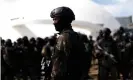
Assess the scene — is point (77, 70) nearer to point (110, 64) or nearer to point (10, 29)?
point (110, 64)

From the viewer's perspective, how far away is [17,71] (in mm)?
12828

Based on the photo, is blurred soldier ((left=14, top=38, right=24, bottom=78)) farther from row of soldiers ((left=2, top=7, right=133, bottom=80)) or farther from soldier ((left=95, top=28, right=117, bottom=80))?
soldier ((left=95, top=28, right=117, bottom=80))

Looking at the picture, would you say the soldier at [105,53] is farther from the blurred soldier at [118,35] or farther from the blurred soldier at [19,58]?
the blurred soldier at [19,58]

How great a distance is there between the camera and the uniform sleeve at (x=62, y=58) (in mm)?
3359

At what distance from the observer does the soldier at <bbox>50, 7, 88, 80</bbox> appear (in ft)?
11.0

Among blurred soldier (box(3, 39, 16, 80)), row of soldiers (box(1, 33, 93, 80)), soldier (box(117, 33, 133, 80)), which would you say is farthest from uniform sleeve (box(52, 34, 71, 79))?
blurred soldier (box(3, 39, 16, 80))

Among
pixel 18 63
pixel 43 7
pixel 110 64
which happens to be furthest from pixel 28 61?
pixel 43 7

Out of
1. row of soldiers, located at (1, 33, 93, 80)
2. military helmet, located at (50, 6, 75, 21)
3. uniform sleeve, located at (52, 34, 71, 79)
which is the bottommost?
row of soldiers, located at (1, 33, 93, 80)

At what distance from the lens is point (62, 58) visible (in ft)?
11.0

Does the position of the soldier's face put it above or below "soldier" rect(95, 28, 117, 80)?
above

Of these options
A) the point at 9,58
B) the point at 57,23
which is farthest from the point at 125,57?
the point at 57,23

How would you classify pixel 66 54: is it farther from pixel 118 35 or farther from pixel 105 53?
pixel 118 35

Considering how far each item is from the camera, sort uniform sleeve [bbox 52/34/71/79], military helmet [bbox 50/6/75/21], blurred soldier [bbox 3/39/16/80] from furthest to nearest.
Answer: blurred soldier [bbox 3/39/16/80] → military helmet [bbox 50/6/75/21] → uniform sleeve [bbox 52/34/71/79]

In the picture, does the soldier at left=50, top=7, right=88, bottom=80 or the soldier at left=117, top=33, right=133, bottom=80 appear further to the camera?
the soldier at left=117, top=33, right=133, bottom=80
